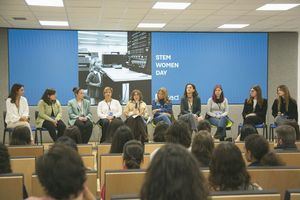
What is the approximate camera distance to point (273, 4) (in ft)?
22.6

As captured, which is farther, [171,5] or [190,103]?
[190,103]

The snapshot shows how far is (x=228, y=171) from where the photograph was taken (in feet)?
8.06

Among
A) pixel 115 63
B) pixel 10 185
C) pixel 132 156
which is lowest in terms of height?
pixel 10 185

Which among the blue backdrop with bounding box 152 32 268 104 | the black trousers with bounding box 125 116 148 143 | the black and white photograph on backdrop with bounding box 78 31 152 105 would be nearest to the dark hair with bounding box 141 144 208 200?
the black trousers with bounding box 125 116 148 143

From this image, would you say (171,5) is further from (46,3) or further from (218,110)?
(218,110)

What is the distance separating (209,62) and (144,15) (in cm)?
315

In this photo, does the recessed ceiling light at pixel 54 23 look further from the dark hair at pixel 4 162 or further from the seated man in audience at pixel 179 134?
the dark hair at pixel 4 162

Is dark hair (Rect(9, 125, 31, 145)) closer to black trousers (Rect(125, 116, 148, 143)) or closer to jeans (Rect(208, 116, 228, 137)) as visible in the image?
black trousers (Rect(125, 116, 148, 143))

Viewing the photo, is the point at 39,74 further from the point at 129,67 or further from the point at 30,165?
the point at 30,165

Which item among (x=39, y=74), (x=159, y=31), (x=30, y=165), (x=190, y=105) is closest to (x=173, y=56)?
(x=159, y=31)

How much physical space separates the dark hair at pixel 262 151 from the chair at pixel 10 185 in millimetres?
1781

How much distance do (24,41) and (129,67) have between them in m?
2.66

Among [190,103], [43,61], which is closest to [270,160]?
[190,103]

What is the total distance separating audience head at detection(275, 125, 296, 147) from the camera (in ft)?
13.9
